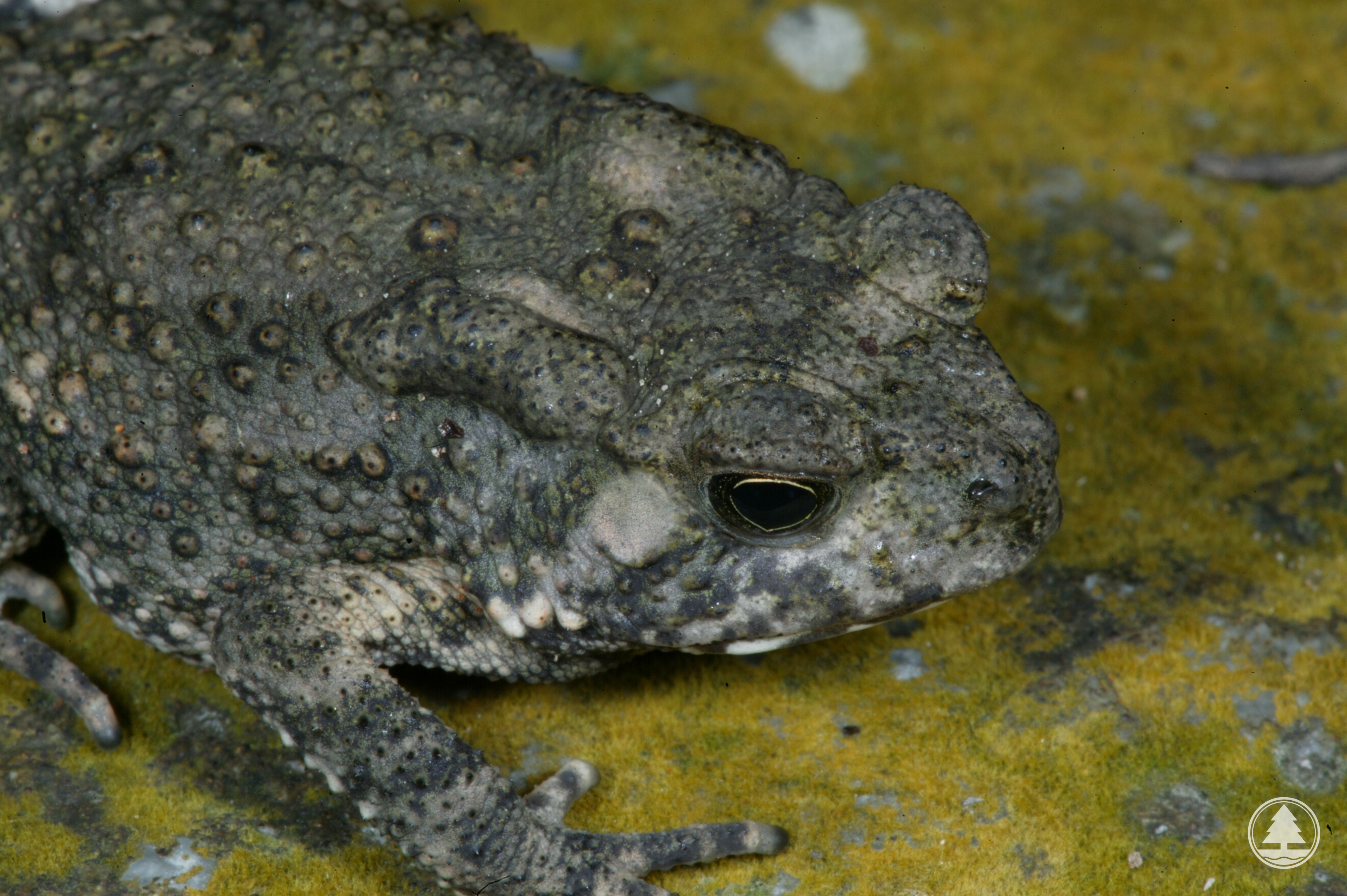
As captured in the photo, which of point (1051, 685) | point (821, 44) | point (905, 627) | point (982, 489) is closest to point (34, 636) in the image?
point (905, 627)

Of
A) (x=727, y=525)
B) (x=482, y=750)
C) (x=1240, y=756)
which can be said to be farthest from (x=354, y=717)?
(x=1240, y=756)

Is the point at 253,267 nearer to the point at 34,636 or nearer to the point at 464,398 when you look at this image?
the point at 464,398

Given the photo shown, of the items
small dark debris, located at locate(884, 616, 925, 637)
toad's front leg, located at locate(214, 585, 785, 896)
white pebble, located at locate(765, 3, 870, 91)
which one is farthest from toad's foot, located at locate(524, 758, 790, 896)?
white pebble, located at locate(765, 3, 870, 91)

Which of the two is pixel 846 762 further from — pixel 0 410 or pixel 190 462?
pixel 0 410

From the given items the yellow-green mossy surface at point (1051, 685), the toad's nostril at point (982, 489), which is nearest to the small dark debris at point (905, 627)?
the yellow-green mossy surface at point (1051, 685)

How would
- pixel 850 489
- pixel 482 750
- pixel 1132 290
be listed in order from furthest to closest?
pixel 1132 290, pixel 482 750, pixel 850 489

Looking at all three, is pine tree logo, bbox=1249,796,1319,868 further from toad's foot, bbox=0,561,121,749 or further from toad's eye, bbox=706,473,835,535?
toad's foot, bbox=0,561,121,749
